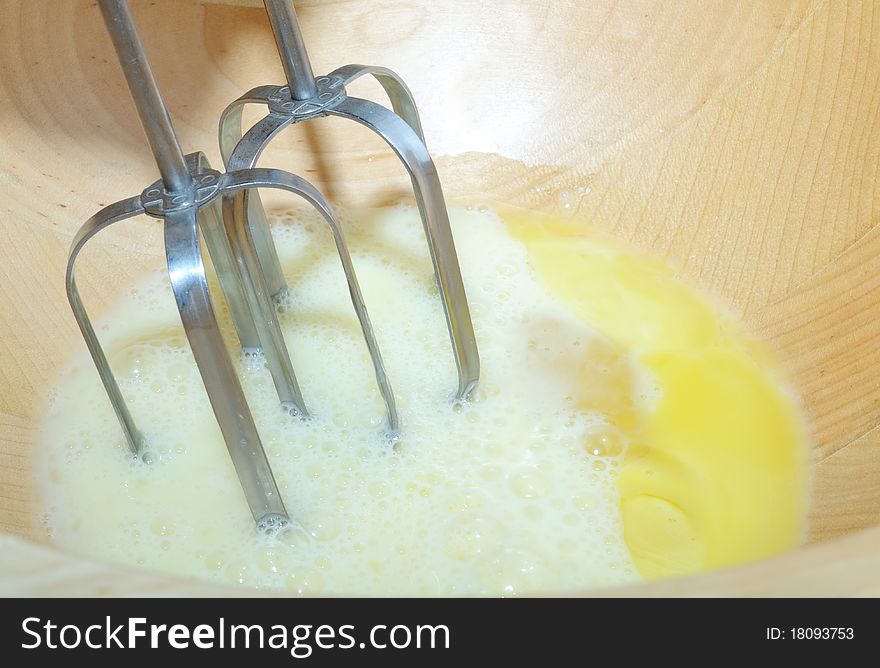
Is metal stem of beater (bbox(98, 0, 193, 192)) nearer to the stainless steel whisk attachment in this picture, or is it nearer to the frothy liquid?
the stainless steel whisk attachment

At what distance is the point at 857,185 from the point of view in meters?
0.63

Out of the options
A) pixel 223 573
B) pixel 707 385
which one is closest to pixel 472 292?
pixel 707 385

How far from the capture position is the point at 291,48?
540mm

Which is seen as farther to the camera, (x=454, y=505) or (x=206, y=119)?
(x=206, y=119)

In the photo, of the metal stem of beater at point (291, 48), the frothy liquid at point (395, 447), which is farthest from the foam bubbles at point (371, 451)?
the metal stem of beater at point (291, 48)

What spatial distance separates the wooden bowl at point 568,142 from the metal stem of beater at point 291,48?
0.74 ft

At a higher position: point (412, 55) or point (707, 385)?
point (412, 55)

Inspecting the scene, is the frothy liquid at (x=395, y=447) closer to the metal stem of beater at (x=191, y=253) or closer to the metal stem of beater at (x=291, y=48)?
the metal stem of beater at (x=191, y=253)

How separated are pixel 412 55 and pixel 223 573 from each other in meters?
0.48

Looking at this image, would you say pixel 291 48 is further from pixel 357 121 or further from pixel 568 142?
pixel 568 142

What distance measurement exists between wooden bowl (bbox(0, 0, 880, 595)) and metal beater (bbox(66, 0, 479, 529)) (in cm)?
14
